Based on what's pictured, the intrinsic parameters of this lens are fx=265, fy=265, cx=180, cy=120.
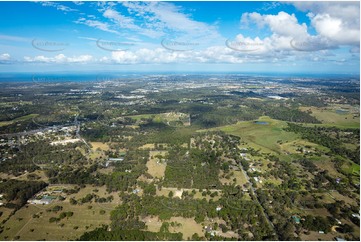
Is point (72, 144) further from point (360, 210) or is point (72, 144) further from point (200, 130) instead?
point (360, 210)

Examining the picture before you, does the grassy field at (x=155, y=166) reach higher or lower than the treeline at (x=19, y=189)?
higher

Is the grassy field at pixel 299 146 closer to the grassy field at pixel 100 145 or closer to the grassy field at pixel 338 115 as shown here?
the grassy field at pixel 338 115

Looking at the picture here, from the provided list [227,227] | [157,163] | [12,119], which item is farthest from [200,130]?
[12,119]

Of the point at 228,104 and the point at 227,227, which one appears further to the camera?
the point at 228,104

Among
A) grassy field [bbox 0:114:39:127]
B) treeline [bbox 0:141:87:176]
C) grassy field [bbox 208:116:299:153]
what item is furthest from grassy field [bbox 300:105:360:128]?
grassy field [bbox 0:114:39:127]

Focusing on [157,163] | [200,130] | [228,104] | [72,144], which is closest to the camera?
[157,163]

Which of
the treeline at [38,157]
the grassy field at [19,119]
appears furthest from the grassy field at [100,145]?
the grassy field at [19,119]

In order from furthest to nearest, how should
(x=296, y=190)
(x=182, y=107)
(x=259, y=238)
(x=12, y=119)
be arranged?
(x=182, y=107), (x=12, y=119), (x=296, y=190), (x=259, y=238)
